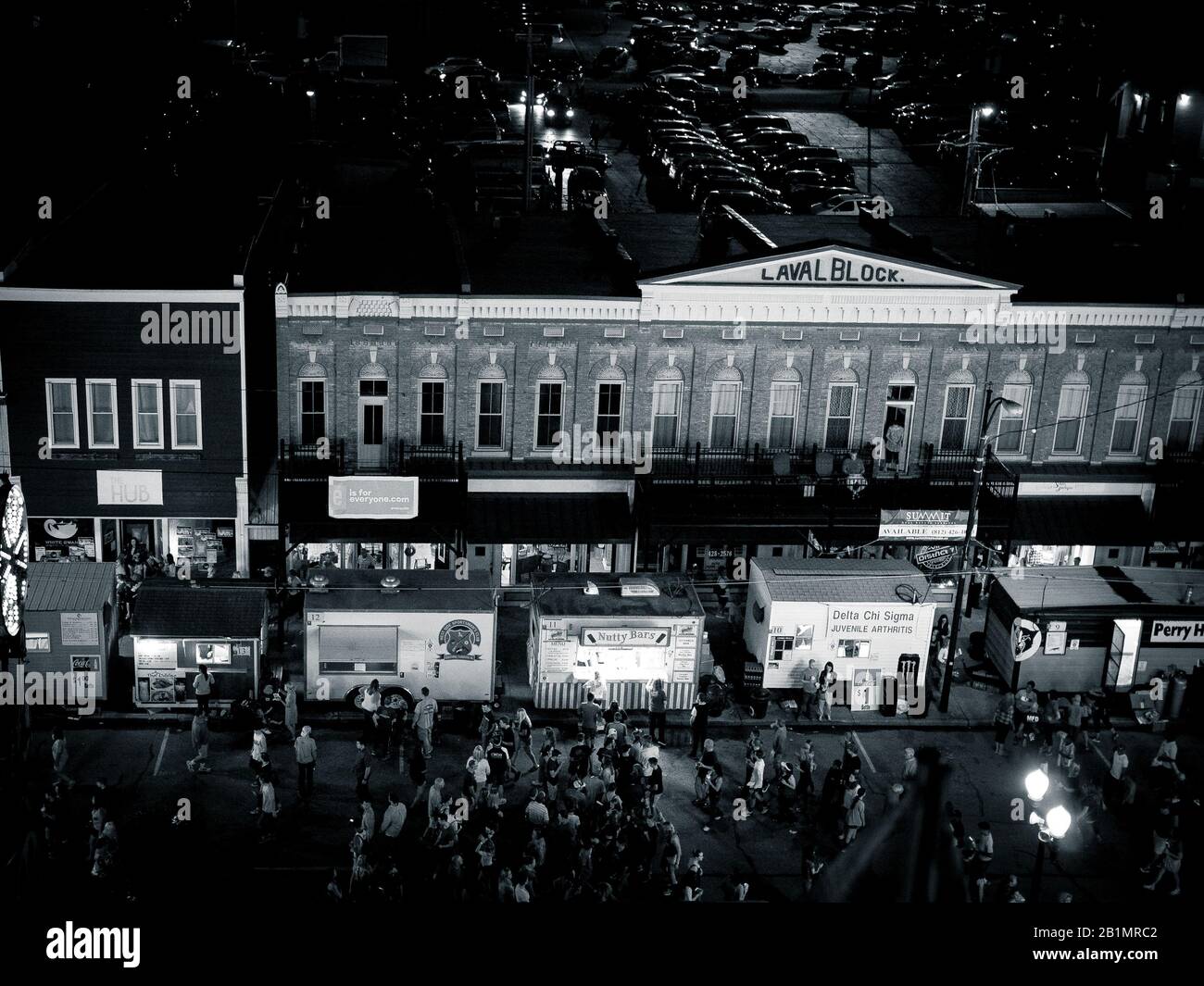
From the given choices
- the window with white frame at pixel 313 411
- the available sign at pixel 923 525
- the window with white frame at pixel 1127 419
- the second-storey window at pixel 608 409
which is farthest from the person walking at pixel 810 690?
the window with white frame at pixel 313 411

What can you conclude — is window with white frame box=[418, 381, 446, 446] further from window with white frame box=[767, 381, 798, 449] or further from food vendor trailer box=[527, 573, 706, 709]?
window with white frame box=[767, 381, 798, 449]

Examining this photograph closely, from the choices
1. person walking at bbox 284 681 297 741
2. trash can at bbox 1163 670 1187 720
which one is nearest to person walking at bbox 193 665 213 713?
person walking at bbox 284 681 297 741

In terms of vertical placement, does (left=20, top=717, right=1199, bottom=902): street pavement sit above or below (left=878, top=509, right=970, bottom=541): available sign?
below

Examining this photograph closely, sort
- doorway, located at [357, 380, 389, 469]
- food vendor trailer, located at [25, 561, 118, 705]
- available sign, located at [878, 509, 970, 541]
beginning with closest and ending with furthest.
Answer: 1. food vendor trailer, located at [25, 561, 118, 705]
2. available sign, located at [878, 509, 970, 541]
3. doorway, located at [357, 380, 389, 469]

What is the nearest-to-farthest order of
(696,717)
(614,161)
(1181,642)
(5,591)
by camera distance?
1. (5,591)
2. (696,717)
3. (1181,642)
4. (614,161)
